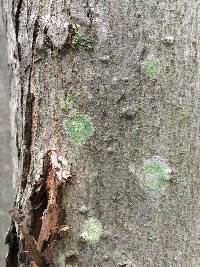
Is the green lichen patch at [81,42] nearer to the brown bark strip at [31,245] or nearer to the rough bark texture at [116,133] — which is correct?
the rough bark texture at [116,133]

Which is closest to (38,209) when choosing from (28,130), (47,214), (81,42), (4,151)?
(47,214)

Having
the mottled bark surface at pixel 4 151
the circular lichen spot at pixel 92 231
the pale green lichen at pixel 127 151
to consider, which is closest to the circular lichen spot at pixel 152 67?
the pale green lichen at pixel 127 151

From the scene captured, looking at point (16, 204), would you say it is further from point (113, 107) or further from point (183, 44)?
point (183, 44)

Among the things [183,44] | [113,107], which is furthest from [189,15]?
[113,107]

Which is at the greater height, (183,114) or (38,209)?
(183,114)

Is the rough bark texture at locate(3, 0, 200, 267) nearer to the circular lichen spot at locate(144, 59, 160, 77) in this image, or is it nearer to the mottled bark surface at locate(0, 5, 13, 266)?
the circular lichen spot at locate(144, 59, 160, 77)

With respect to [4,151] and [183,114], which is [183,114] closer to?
[183,114]

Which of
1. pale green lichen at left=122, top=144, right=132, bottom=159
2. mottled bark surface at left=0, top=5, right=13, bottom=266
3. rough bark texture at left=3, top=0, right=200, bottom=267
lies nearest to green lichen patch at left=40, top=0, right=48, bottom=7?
rough bark texture at left=3, top=0, right=200, bottom=267
